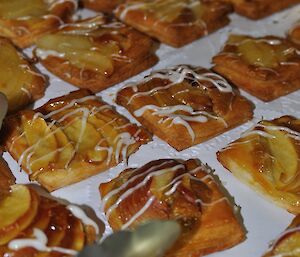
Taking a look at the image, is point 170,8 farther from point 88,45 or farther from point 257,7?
point 88,45

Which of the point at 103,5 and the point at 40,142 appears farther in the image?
the point at 103,5

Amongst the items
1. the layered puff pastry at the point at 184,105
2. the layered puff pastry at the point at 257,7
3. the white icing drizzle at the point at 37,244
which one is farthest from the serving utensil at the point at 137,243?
the layered puff pastry at the point at 257,7

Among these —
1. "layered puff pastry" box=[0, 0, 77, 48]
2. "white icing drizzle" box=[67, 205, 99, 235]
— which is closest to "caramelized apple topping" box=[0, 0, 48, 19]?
"layered puff pastry" box=[0, 0, 77, 48]

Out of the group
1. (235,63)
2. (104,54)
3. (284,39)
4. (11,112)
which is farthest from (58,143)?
(284,39)

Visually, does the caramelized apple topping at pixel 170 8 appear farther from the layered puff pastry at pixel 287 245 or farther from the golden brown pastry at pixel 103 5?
the layered puff pastry at pixel 287 245

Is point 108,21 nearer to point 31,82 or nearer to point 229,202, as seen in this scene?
point 31,82

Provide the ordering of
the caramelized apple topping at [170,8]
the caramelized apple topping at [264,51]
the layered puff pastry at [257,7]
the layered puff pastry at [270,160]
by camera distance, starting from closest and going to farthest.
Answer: the layered puff pastry at [270,160], the caramelized apple topping at [264,51], the caramelized apple topping at [170,8], the layered puff pastry at [257,7]

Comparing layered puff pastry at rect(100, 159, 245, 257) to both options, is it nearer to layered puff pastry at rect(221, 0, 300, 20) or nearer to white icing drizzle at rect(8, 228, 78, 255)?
white icing drizzle at rect(8, 228, 78, 255)

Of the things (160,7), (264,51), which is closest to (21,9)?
(160,7)
